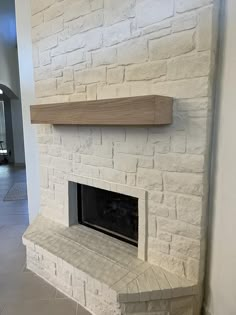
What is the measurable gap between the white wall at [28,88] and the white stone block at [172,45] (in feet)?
4.71

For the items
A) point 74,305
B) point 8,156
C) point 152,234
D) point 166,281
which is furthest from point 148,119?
point 8,156

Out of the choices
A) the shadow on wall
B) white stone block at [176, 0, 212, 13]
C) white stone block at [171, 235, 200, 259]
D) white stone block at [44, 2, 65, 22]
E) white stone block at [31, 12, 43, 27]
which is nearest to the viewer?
white stone block at [176, 0, 212, 13]

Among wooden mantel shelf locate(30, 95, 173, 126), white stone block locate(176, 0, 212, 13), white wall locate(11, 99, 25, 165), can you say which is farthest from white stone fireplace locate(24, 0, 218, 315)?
white wall locate(11, 99, 25, 165)

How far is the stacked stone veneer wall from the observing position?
4.63 ft

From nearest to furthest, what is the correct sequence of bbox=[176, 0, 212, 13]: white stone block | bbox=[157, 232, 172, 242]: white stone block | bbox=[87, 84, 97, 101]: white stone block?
bbox=[176, 0, 212, 13]: white stone block → bbox=[157, 232, 172, 242]: white stone block → bbox=[87, 84, 97, 101]: white stone block

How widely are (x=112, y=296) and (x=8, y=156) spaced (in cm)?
670

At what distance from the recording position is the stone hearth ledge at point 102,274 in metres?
1.54

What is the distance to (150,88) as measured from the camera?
1.59 metres

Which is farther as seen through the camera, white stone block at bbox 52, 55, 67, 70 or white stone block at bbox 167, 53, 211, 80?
white stone block at bbox 52, 55, 67, 70

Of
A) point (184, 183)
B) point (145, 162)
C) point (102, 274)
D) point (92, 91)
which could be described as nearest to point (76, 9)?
point (92, 91)

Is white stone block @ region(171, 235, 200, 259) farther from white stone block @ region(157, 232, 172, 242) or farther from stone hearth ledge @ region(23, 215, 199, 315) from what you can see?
stone hearth ledge @ region(23, 215, 199, 315)

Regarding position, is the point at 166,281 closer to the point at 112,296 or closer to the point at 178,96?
the point at 112,296

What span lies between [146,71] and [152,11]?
0.34m

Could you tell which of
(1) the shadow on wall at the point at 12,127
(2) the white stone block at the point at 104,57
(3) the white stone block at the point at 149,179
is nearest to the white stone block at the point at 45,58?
(2) the white stone block at the point at 104,57
